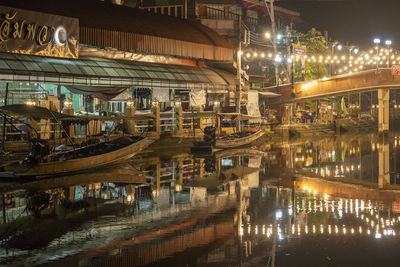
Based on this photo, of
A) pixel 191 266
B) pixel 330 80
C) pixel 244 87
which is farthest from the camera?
pixel 330 80

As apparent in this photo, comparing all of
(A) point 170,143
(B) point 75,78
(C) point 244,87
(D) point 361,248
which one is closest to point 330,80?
(C) point 244,87

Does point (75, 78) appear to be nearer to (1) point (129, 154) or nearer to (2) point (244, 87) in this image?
(1) point (129, 154)

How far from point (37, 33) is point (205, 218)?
16829 millimetres

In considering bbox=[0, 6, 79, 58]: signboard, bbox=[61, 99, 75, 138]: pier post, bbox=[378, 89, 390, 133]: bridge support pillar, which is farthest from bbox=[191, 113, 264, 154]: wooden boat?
bbox=[378, 89, 390, 133]: bridge support pillar

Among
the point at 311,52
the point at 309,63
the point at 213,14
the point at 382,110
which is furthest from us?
the point at 309,63

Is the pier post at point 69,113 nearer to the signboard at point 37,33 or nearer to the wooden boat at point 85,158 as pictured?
the signboard at point 37,33

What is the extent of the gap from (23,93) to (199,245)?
21.3 m

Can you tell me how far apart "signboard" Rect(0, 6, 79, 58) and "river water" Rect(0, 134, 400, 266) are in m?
8.60

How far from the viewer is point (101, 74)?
2642cm

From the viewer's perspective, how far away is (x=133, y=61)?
1203 inches

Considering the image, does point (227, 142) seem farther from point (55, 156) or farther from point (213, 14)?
point (213, 14)

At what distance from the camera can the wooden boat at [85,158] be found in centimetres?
1747

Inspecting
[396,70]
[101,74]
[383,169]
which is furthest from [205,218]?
[396,70]

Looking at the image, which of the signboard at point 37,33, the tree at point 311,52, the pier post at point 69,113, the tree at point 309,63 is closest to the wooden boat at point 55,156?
the pier post at point 69,113
